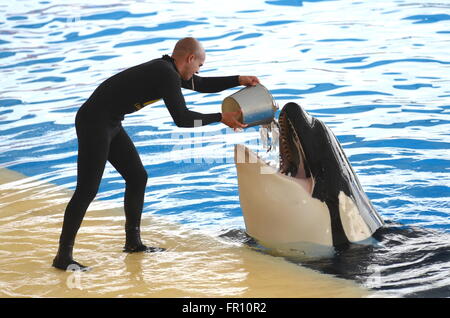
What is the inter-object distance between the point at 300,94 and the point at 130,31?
5.89 m

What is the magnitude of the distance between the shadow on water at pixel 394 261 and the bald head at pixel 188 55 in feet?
4.25

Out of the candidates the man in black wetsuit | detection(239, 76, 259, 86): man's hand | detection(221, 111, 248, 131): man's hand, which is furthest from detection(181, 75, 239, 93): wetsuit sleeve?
detection(221, 111, 248, 131): man's hand

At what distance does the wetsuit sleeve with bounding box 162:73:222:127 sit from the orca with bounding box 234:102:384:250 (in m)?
0.40

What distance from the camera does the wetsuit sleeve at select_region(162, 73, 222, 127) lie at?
5.02 metres

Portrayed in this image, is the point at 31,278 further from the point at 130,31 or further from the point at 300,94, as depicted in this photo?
the point at 130,31

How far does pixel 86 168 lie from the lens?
5.19 meters

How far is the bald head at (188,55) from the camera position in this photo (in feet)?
17.3

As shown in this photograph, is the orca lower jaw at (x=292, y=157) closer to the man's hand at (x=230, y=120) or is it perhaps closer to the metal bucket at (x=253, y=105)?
the metal bucket at (x=253, y=105)

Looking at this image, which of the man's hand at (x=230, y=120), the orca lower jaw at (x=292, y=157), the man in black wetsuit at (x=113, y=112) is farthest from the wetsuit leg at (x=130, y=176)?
the orca lower jaw at (x=292, y=157)

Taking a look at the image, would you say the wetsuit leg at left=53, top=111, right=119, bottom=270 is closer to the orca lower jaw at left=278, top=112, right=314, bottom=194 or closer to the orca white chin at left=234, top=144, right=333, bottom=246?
the orca white chin at left=234, top=144, right=333, bottom=246

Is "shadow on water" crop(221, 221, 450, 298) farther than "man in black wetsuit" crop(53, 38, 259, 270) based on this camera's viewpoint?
No

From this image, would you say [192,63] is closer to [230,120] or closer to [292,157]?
[230,120]

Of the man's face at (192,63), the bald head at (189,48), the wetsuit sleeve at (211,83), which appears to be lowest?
the wetsuit sleeve at (211,83)
